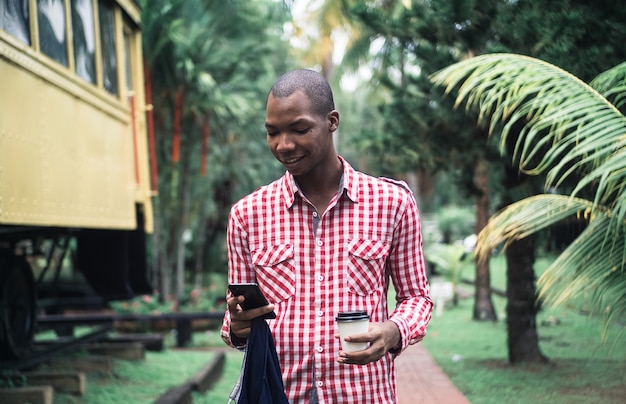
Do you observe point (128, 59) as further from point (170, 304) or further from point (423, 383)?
Answer: point (170, 304)

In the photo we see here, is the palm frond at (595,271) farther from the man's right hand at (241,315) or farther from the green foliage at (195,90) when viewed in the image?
the green foliage at (195,90)

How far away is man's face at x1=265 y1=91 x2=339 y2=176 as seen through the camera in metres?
2.42

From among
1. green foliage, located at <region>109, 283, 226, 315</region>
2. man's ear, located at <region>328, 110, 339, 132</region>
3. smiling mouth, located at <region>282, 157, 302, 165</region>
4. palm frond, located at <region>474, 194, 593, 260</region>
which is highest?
man's ear, located at <region>328, 110, 339, 132</region>

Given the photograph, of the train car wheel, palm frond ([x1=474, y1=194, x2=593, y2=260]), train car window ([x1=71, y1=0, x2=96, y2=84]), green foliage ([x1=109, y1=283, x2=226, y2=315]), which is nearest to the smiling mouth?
palm frond ([x1=474, y1=194, x2=593, y2=260])

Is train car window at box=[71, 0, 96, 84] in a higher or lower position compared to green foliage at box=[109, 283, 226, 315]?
higher

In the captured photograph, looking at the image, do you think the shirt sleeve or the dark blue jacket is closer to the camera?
the dark blue jacket

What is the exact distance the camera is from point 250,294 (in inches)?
92.1

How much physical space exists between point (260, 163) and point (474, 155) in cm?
1732

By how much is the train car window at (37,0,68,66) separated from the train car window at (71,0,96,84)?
0.38m

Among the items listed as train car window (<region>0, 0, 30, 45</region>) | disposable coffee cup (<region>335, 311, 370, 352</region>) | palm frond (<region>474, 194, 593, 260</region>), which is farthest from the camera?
train car window (<region>0, 0, 30, 45</region>)

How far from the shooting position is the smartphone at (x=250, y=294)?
2309 mm

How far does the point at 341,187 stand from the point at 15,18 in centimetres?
418

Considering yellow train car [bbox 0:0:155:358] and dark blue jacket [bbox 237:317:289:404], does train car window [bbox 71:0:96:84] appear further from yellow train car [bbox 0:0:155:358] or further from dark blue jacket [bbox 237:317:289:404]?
dark blue jacket [bbox 237:317:289:404]

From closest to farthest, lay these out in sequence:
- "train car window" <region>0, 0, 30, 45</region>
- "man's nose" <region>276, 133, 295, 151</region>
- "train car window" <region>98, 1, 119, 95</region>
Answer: "man's nose" <region>276, 133, 295, 151</region> → "train car window" <region>0, 0, 30, 45</region> → "train car window" <region>98, 1, 119, 95</region>
